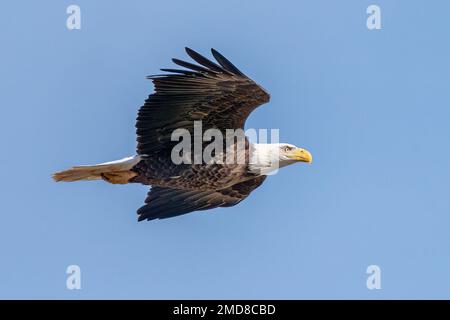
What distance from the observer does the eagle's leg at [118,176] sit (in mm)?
16250

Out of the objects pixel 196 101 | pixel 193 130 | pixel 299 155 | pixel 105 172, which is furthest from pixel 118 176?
pixel 299 155

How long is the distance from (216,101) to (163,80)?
0.79m

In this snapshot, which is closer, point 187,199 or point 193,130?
point 193,130

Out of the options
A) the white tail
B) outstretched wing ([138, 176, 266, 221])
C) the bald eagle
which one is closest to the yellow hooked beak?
the bald eagle

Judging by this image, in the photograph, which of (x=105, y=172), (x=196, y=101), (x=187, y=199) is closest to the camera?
(x=196, y=101)

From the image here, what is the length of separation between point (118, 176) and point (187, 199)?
4.30 ft

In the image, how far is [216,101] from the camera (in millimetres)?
15812

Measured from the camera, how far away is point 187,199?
17.2 metres

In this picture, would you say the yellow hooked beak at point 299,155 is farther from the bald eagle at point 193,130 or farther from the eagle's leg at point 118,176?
the eagle's leg at point 118,176

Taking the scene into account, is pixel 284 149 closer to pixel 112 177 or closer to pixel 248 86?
pixel 248 86

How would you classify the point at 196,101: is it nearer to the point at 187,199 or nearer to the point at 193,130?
the point at 193,130

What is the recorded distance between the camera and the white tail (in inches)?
635
